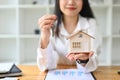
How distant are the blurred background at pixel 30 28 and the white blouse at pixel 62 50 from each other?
4.32 feet

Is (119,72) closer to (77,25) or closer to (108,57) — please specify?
(77,25)

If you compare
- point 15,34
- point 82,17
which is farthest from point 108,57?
point 82,17

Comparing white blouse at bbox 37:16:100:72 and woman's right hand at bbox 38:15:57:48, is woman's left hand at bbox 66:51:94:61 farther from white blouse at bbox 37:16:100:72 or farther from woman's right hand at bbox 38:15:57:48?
woman's right hand at bbox 38:15:57:48

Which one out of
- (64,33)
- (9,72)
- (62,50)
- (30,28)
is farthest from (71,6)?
(30,28)

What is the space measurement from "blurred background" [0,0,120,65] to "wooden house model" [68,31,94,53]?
1.65 m

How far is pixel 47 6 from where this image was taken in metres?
2.70

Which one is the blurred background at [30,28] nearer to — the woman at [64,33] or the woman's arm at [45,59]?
the woman at [64,33]

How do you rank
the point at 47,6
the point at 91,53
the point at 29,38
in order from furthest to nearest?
the point at 29,38
the point at 47,6
the point at 91,53

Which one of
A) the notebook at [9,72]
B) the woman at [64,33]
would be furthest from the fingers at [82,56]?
Answer: the notebook at [9,72]

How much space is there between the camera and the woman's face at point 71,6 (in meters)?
1.34

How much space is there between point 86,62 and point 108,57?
5.53ft

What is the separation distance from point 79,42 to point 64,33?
33 centimetres

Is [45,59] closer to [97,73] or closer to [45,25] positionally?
[45,25]

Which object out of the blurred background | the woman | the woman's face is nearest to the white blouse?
the woman
